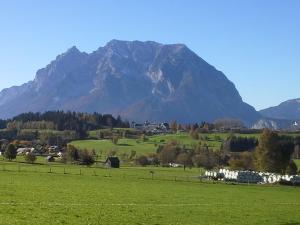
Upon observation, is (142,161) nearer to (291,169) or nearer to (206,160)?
(206,160)

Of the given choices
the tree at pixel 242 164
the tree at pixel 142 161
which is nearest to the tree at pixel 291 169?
the tree at pixel 242 164

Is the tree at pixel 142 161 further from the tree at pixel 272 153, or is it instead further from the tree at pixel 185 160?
the tree at pixel 272 153

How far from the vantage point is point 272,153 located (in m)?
127

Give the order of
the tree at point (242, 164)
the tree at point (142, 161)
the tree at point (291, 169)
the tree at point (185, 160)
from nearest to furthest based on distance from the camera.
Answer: the tree at point (291, 169), the tree at point (242, 164), the tree at point (142, 161), the tree at point (185, 160)

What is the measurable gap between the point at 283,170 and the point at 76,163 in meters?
62.5

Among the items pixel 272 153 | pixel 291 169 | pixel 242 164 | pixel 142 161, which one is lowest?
pixel 142 161

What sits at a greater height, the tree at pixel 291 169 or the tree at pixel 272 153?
the tree at pixel 272 153

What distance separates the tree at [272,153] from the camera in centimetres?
12635

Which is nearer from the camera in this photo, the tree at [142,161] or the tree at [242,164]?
the tree at [242,164]

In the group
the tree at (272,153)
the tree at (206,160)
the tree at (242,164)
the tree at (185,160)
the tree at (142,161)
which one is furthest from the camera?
the tree at (185,160)

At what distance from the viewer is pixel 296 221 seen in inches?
1521

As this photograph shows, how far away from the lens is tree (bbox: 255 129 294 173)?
415 ft

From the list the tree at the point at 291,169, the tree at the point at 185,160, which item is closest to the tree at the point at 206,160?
the tree at the point at 185,160

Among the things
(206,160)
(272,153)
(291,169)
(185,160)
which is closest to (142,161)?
(185,160)
